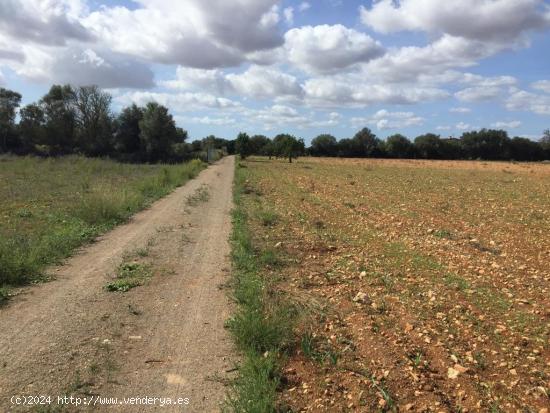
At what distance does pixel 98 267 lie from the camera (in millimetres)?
7863

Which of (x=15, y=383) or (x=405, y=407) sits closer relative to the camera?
(x=405, y=407)

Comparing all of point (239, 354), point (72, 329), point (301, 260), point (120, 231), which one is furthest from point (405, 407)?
point (120, 231)

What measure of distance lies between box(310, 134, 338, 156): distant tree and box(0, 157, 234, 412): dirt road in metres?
101

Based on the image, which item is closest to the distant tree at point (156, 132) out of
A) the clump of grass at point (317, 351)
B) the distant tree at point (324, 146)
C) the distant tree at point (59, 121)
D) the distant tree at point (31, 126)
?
the distant tree at point (59, 121)

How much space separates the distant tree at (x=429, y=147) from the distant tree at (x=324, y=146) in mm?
18308

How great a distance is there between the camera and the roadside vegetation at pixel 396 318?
3945 mm

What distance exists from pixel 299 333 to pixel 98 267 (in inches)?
168

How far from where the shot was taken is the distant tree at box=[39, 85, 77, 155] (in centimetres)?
6550

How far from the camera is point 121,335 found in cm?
509

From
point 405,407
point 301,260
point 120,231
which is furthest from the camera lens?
point 120,231

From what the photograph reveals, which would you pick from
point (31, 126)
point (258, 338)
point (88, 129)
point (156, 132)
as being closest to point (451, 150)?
point (156, 132)

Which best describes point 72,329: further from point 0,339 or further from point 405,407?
point 405,407

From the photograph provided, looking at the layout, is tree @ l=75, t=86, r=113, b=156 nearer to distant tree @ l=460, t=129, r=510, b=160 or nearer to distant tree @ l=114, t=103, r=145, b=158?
distant tree @ l=114, t=103, r=145, b=158

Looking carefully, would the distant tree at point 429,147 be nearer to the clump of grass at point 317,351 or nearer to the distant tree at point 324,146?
the distant tree at point 324,146
